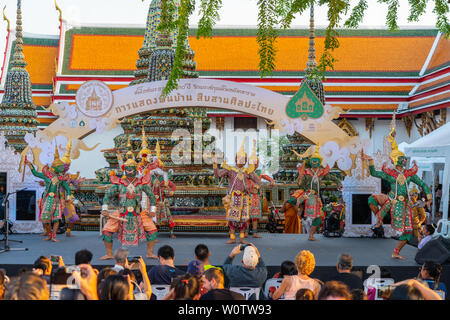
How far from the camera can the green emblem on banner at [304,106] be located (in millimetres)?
10000

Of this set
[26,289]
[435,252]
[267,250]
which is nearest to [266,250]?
[267,250]

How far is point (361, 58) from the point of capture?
2466 centimetres

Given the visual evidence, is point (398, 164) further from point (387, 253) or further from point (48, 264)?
point (48, 264)

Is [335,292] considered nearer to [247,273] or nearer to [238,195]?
[247,273]

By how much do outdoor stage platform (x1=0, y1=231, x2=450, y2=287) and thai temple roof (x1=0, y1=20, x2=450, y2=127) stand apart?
13.1 m

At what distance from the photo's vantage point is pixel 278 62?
2427 centimetres

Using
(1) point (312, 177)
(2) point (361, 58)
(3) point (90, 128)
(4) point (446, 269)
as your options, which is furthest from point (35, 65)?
(4) point (446, 269)

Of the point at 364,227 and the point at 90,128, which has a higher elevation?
the point at 90,128

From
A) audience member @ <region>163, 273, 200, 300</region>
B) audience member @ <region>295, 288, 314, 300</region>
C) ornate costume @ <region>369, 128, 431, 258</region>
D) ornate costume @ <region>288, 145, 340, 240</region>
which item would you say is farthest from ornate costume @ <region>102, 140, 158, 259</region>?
audience member @ <region>295, 288, 314, 300</region>

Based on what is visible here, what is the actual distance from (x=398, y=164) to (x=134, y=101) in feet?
15.6

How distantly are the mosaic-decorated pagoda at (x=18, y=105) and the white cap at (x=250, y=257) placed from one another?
524 inches

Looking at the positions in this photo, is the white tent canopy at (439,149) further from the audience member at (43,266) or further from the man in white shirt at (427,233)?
the audience member at (43,266)
